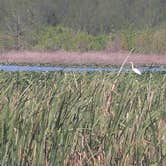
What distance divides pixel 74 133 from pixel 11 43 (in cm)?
5028

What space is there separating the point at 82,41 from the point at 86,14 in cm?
2356

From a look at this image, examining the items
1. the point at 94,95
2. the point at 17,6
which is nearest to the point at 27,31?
the point at 17,6

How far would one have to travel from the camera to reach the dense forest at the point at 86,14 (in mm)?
65750

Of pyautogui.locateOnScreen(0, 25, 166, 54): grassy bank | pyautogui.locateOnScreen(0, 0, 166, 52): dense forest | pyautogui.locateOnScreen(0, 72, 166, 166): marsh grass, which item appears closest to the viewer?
pyautogui.locateOnScreen(0, 72, 166, 166): marsh grass

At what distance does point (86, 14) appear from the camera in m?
77.4

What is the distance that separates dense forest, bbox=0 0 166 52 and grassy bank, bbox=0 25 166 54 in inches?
149

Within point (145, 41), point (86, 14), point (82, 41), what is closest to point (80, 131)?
point (145, 41)

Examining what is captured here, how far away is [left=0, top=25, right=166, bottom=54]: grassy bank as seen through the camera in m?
49.9

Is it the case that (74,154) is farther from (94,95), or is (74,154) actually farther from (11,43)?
(11,43)

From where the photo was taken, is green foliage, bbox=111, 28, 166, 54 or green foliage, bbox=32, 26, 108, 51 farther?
green foliage, bbox=32, 26, 108, 51

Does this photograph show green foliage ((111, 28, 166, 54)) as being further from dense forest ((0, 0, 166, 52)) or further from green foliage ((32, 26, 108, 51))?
dense forest ((0, 0, 166, 52))

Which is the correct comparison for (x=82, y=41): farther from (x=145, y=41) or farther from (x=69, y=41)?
(x=145, y=41)

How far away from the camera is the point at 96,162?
15.1 ft

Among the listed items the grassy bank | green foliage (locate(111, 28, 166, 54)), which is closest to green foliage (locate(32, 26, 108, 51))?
the grassy bank
